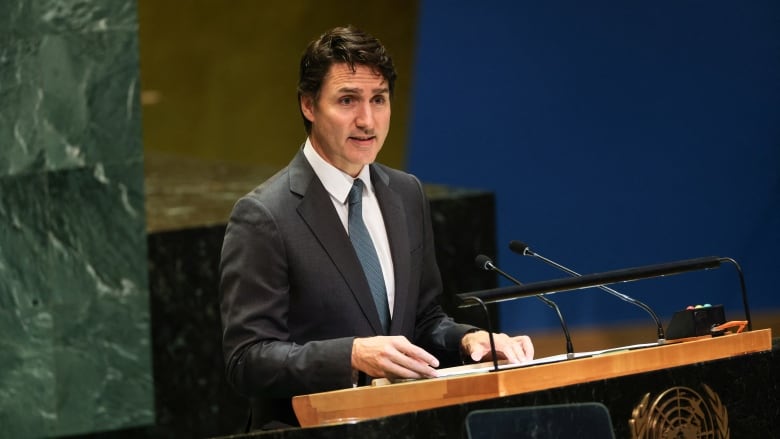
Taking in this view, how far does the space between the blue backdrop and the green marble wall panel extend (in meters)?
1.83

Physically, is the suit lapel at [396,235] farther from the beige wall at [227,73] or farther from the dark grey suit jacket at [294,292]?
the beige wall at [227,73]

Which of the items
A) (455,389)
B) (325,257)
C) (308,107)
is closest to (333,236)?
(325,257)

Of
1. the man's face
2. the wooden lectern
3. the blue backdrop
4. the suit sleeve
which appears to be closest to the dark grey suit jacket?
the suit sleeve

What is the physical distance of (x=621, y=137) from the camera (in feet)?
20.8

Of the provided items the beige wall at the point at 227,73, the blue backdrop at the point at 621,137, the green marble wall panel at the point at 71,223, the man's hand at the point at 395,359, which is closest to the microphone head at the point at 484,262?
the man's hand at the point at 395,359

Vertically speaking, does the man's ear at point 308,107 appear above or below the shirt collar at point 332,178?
above

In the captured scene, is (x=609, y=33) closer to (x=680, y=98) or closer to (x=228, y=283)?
(x=680, y=98)

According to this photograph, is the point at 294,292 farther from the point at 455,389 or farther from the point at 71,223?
the point at 71,223

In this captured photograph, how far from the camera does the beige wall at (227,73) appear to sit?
8.04m

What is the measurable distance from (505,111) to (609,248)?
0.79 m

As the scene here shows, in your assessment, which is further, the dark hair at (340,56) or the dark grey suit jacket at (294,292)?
the dark hair at (340,56)

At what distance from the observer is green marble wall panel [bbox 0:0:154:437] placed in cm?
505

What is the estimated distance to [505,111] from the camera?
646 centimetres

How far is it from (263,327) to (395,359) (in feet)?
1.35
